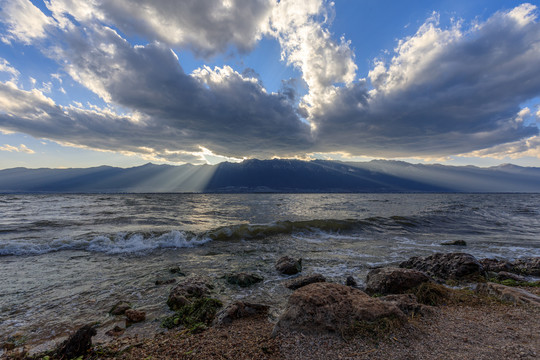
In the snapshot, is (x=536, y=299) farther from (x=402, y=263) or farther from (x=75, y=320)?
(x=75, y=320)

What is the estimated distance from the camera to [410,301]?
5434 millimetres

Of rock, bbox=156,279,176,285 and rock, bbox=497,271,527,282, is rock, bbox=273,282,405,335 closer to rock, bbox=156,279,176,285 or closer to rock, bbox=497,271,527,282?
rock, bbox=156,279,176,285

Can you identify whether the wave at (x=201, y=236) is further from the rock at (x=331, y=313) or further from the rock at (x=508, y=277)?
the rock at (x=331, y=313)

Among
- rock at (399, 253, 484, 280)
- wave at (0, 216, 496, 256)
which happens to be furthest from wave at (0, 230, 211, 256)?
rock at (399, 253, 484, 280)

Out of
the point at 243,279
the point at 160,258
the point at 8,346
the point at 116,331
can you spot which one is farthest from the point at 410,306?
the point at 160,258

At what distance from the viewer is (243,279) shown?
8461 millimetres

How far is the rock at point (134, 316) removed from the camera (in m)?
5.81

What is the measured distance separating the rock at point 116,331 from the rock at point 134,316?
312 millimetres

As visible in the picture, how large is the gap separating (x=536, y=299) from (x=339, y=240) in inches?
468

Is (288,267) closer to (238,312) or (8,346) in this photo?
(238,312)

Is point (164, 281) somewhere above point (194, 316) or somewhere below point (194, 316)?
below

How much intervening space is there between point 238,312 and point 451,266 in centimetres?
927

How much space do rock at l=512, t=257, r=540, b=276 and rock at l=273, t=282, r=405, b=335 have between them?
10.00 m

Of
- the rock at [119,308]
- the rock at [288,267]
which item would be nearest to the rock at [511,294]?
the rock at [288,267]
